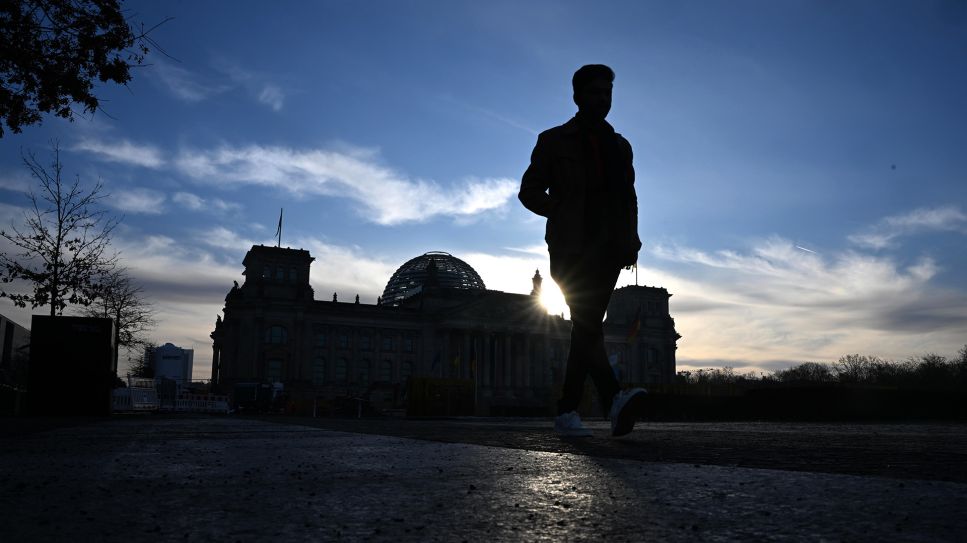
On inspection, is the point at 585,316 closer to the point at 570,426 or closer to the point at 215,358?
the point at 570,426

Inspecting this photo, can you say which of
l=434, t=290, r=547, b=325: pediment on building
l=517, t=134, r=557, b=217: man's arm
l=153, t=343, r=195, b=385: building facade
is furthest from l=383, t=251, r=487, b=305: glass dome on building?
l=517, t=134, r=557, b=217: man's arm

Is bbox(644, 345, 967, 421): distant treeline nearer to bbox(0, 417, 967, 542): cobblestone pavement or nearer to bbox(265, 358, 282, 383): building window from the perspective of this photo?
bbox(0, 417, 967, 542): cobblestone pavement

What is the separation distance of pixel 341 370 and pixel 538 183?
261 feet

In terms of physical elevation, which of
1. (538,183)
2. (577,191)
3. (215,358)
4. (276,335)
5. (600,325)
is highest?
(276,335)

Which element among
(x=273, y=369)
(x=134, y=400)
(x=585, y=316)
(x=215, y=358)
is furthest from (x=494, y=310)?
(x=585, y=316)

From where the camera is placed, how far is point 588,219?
5648 mm

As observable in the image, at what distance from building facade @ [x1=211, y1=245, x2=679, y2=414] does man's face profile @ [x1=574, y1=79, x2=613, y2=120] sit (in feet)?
226

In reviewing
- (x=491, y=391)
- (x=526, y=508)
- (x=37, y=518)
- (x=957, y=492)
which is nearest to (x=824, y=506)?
(x=957, y=492)

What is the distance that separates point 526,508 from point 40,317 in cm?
2144

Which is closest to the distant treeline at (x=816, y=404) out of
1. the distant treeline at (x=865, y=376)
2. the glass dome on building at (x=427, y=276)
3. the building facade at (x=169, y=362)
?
the distant treeline at (x=865, y=376)

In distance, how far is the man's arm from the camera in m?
5.76

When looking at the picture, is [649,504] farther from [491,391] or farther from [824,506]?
[491,391]

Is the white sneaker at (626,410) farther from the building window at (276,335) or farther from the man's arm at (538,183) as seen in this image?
the building window at (276,335)

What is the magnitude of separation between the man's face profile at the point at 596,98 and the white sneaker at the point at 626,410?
2149 mm
